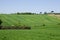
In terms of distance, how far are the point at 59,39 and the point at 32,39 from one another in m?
4.66

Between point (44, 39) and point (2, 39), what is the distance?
7.00m

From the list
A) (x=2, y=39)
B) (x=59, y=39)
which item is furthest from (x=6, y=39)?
(x=59, y=39)

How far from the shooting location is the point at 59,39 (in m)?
30.6

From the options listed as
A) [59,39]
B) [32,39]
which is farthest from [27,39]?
[59,39]

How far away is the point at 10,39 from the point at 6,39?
32.5 inches

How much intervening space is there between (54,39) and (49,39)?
37.1 inches

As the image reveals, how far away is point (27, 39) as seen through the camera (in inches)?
1190

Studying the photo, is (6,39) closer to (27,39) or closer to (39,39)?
(27,39)

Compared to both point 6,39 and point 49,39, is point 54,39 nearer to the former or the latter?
point 49,39

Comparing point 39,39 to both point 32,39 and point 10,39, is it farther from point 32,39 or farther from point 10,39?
point 10,39

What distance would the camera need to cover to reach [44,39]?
30094mm

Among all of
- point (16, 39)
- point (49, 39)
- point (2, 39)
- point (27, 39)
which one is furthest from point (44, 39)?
point (2, 39)

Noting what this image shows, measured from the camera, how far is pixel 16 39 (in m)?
30.1

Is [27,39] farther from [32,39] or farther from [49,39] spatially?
[49,39]
